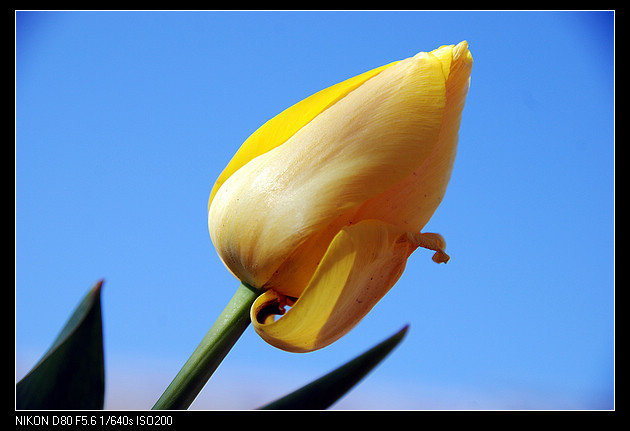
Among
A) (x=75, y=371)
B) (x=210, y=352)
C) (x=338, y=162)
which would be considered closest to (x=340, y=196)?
(x=338, y=162)

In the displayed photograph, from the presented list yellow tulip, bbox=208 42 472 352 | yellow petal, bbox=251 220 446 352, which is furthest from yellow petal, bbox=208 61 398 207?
yellow petal, bbox=251 220 446 352

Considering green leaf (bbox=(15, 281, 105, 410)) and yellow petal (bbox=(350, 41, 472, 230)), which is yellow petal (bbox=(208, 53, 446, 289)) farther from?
green leaf (bbox=(15, 281, 105, 410))

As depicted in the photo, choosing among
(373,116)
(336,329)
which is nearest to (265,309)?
(336,329)

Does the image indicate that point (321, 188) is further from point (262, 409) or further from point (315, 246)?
point (262, 409)

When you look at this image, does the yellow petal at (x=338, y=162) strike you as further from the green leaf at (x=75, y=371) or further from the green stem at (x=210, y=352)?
the green leaf at (x=75, y=371)

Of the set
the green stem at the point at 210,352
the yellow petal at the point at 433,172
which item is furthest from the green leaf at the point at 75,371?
the yellow petal at the point at 433,172

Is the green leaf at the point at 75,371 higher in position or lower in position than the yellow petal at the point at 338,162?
lower
